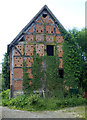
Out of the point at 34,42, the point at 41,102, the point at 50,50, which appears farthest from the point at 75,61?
the point at 41,102

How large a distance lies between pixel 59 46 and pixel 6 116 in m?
7.39

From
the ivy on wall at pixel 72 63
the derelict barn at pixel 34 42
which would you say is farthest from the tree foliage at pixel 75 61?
the derelict barn at pixel 34 42

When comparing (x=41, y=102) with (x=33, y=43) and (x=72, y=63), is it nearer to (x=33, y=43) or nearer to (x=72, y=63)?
(x=72, y=63)

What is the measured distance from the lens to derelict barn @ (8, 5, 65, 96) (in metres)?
12.7

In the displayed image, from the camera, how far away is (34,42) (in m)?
13.1

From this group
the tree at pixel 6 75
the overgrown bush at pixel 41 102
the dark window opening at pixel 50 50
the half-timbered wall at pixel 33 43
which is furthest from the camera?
the tree at pixel 6 75

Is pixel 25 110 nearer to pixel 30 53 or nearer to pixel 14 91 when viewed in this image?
pixel 14 91

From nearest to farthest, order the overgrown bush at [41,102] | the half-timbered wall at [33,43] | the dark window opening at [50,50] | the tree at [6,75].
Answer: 1. the overgrown bush at [41,102]
2. the half-timbered wall at [33,43]
3. the dark window opening at [50,50]
4. the tree at [6,75]

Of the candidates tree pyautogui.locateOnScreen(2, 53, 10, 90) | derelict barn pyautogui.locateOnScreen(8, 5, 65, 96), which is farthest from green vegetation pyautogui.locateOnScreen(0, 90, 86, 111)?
tree pyautogui.locateOnScreen(2, 53, 10, 90)

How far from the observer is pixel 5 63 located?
68.6 ft

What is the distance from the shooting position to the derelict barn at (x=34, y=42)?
12.7 meters

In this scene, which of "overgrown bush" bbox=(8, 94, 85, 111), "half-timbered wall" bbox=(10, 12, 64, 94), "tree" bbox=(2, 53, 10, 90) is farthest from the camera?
"tree" bbox=(2, 53, 10, 90)

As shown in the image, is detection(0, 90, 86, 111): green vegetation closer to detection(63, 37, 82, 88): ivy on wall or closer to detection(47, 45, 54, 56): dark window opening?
detection(63, 37, 82, 88): ivy on wall

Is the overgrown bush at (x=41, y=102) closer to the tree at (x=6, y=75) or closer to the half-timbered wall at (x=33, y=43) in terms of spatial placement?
the half-timbered wall at (x=33, y=43)
